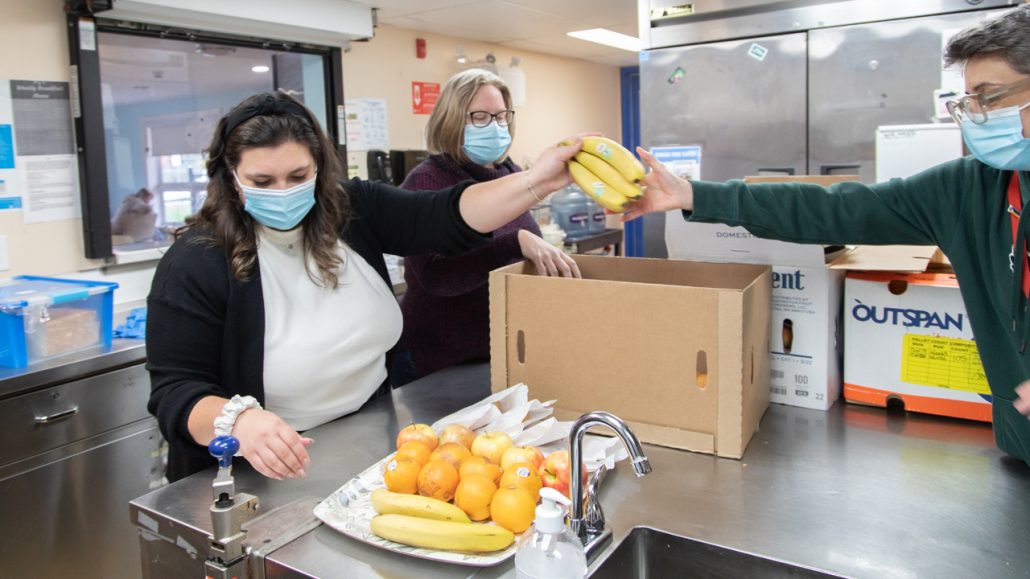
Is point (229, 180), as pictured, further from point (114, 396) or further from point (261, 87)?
point (261, 87)

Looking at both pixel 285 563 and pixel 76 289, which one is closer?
pixel 285 563

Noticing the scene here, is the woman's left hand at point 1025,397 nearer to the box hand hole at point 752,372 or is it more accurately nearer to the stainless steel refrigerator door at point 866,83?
the box hand hole at point 752,372

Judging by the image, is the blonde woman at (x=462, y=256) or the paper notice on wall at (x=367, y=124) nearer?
the blonde woman at (x=462, y=256)

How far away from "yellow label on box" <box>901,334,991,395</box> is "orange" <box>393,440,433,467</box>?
102cm

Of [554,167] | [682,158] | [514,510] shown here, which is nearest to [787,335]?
[554,167]

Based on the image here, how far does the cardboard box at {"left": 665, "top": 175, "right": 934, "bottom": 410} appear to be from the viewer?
157 centimetres

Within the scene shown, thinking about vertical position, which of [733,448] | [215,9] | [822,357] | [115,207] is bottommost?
[733,448]

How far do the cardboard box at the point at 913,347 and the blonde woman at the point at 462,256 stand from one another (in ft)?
2.09

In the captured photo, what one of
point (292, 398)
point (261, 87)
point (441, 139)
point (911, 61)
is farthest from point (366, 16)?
point (292, 398)

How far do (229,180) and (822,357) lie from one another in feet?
4.29

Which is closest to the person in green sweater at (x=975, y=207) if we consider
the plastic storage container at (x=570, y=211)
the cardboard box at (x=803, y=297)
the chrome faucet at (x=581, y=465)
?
the cardboard box at (x=803, y=297)

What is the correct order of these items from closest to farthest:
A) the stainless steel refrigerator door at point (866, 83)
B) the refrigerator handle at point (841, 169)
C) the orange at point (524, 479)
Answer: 1. the orange at point (524, 479)
2. the stainless steel refrigerator door at point (866, 83)
3. the refrigerator handle at point (841, 169)

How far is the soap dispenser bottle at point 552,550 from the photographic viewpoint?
90 cm

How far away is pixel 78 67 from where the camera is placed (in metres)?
3.01
